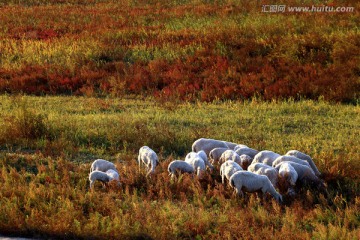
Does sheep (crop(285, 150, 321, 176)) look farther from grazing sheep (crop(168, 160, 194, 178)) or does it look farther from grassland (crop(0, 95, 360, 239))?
grazing sheep (crop(168, 160, 194, 178))

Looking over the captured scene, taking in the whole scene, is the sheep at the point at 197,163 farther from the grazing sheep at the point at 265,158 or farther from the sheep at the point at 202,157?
the grazing sheep at the point at 265,158

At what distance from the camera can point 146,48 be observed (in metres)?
27.5

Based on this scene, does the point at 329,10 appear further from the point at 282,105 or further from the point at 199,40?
the point at 282,105

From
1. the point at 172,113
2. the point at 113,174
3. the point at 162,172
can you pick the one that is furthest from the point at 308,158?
the point at 172,113

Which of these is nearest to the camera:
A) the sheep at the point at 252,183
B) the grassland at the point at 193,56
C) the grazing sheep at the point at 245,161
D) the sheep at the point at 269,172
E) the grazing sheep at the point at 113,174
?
the sheep at the point at 252,183

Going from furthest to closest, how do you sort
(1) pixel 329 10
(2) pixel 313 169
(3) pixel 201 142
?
(1) pixel 329 10, (3) pixel 201 142, (2) pixel 313 169

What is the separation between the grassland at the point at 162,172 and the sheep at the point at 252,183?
187 millimetres

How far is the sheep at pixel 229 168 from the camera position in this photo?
34.5 ft

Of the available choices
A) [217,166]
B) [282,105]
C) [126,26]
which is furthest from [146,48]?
[217,166]

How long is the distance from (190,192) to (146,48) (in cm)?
1747

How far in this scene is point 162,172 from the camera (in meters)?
11.7

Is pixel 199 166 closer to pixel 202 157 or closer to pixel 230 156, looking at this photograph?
pixel 202 157

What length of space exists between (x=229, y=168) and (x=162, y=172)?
159cm

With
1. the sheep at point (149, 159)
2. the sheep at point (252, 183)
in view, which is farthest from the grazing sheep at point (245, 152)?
the sheep at point (252, 183)
